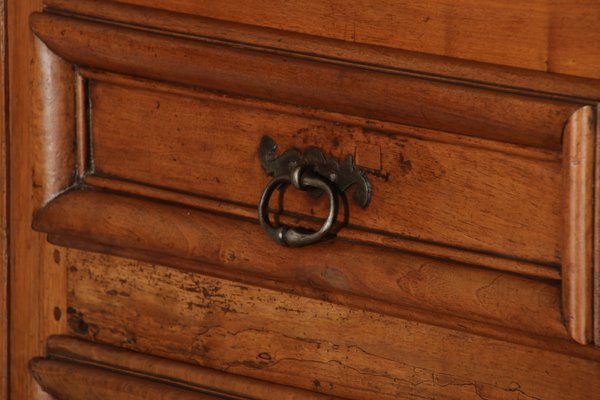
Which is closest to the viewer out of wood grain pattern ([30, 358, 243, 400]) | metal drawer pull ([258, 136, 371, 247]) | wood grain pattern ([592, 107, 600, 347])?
wood grain pattern ([592, 107, 600, 347])

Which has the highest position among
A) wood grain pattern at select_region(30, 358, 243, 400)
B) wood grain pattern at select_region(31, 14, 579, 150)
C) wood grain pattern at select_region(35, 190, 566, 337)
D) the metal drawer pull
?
wood grain pattern at select_region(31, 14, 579, 150)

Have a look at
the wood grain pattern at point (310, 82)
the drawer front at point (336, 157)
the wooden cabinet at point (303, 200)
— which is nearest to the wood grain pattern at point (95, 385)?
the wooden cabinet at point (303, 200)

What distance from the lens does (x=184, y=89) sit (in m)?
0.93

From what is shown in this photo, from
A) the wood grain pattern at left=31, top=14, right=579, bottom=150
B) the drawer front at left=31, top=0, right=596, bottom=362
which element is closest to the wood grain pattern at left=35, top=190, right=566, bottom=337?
the drawer front at left=31, top=0, right=596, bottom=362

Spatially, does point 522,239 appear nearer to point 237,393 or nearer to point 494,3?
point 494,3

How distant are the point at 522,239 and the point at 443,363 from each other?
117 mm

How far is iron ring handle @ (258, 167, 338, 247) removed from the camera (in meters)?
0.87

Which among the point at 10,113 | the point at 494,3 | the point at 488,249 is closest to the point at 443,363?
the point at 488,249

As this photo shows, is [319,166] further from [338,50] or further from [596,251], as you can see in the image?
[596,251]

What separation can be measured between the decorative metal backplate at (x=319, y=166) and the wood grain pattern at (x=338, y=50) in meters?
0.08

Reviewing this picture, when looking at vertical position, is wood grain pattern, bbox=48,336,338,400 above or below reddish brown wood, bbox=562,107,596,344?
below

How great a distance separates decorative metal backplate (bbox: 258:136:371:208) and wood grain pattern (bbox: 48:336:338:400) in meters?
0.16

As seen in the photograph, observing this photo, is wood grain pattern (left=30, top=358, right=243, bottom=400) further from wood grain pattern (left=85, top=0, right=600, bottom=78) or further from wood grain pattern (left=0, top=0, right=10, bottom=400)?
wood grain pattern (left=85, top=0, right=600, bottom=78)

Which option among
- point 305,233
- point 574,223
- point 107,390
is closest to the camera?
point 574,223
